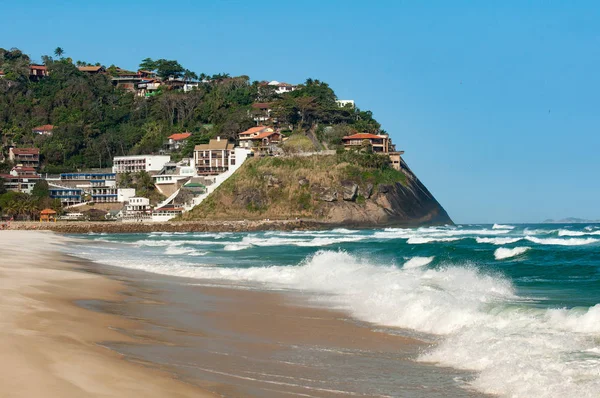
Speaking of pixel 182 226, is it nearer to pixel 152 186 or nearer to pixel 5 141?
pixel 152 186

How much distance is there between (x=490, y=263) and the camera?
2855cm

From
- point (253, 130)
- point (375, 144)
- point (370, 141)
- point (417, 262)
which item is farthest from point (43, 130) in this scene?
point (417, 262)

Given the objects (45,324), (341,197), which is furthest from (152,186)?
(45,324)

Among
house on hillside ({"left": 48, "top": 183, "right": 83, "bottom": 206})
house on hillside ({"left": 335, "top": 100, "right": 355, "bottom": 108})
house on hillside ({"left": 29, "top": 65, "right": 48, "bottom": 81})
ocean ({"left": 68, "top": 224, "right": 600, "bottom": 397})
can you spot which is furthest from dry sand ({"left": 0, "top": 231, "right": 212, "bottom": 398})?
house on hillside ({"left": 29, "top": 65, "right": 48, "bottom": 81})

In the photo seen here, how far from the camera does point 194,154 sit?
3639 inches

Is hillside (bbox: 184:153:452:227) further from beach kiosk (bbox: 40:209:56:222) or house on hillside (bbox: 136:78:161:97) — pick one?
house on hillside (bbox: 136:78:161:97)

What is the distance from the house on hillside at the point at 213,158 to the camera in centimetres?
9069

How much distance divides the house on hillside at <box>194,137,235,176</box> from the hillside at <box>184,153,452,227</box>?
16.0ft

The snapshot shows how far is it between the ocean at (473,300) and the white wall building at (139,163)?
201 ft

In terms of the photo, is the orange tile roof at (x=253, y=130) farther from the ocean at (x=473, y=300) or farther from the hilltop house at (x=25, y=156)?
the ocean at (x=473, y=300)

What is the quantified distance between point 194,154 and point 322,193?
20212 millimetres

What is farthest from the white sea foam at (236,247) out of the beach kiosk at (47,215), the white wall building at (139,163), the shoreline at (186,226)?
the white wall building at (139,163)

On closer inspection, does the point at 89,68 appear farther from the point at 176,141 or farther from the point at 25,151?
the point at 176,141

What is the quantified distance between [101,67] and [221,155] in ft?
173
